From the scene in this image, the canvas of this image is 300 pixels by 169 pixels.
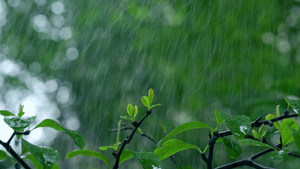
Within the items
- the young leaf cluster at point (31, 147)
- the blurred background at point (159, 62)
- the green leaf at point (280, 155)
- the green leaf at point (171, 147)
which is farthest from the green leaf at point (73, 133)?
the blurred background at point (159, 62)

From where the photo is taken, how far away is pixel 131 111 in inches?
20.9

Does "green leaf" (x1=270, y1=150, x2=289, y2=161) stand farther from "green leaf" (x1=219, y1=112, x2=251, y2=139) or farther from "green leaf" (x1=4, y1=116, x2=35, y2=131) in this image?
"green leaf" (x1=4, y1=116, x2=35, y2=131)

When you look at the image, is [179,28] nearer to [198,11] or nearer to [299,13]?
[198,11]

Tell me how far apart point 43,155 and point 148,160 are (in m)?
0.12

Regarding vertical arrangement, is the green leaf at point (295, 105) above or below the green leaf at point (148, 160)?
above

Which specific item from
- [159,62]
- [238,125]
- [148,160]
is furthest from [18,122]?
[159,62]

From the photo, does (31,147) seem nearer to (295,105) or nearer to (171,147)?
(171,147)

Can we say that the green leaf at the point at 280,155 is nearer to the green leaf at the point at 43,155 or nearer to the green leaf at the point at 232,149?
the green leaf at the point at 232,149

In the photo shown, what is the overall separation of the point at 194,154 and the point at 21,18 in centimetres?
304

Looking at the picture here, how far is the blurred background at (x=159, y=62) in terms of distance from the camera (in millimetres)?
1719

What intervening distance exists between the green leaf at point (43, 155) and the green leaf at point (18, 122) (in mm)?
27

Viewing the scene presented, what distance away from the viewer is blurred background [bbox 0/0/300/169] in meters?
1.72

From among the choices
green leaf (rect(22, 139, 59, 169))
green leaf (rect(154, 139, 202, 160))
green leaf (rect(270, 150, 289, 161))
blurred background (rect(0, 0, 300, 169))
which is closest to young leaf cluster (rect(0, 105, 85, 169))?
green leaf (rect(22, 139, 59, 169))

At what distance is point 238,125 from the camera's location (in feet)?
1.29
